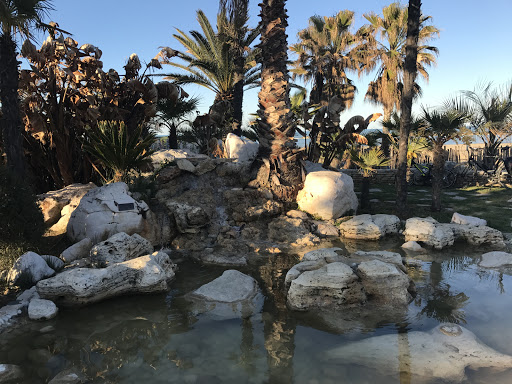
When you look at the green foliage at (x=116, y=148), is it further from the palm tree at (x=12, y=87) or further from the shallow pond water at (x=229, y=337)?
the shallow pond water at (x=229, y=337)

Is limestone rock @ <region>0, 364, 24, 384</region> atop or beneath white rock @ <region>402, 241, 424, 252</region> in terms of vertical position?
beneath

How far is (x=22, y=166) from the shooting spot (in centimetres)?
698

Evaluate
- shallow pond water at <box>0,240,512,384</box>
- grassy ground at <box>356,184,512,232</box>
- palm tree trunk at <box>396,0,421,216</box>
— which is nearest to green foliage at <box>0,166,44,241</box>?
shallow pond water at <box>0,240,512,384</box>

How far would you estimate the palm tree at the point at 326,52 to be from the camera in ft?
65.7

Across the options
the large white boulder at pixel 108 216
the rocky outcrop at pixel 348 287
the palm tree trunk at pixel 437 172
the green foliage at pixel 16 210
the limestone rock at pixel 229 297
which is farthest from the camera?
the palm tree trunk at pixel 437 172

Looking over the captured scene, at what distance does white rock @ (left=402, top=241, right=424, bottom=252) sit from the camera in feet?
23.5

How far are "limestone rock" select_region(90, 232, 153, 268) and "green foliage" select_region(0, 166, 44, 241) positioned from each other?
108cm

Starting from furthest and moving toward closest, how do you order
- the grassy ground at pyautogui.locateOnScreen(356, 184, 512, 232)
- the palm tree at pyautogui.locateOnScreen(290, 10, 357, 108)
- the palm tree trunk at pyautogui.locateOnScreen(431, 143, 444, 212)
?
the palm tree at pyautogui.locateOnScreen(290, 10, 357, 108)
the palm tree trunk at pyautogui.locateOnScreen(431, 143, 444, 212)
the grassy ground at pyautogui.locateOnScreen(356, 184, 512, 232)

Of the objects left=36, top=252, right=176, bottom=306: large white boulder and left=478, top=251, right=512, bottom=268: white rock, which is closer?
left=36, top=252, right=176, bottom=306: large white boulder

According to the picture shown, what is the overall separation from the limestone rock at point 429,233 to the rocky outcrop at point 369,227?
1.33 ft

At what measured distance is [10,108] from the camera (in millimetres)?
6859

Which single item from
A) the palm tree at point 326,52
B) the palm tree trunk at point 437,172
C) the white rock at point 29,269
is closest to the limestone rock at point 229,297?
the white rock at point 29,269

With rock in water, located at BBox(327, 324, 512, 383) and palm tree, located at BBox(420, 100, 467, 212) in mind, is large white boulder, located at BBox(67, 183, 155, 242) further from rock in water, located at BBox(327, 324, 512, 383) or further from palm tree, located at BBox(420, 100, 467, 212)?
palm tree, located at BBox(420, 100, 467, 212)

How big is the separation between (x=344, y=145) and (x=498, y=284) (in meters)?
6.34
